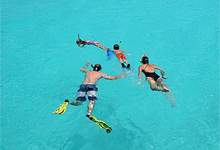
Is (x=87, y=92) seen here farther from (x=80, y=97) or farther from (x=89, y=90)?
(x=80, y=97)

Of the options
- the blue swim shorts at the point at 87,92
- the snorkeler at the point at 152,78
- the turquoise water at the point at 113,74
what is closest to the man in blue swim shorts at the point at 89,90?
the blue swim shorts at the point at 87,92

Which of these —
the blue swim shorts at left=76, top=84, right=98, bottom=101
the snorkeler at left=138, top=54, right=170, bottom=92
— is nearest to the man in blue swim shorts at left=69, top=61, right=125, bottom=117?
the blue swim shorts at left=76, top=84, right=98, bottom=101

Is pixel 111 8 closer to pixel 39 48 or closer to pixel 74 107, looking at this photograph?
pixel 39 48

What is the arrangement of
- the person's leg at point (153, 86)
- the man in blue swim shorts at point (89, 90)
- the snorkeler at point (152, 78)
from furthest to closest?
the snorkeler at point (152, 78), the person's leg at point (153, 86), the man in blue swim shorts at point (89, 90)

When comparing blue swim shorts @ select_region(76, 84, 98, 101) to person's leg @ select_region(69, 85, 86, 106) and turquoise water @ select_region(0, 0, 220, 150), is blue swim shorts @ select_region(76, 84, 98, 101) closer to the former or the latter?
person's leg @ select_region(69, 85, 86, 106)

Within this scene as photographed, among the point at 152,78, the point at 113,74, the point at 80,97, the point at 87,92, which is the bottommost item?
the point at 80,97

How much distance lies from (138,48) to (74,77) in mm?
3914

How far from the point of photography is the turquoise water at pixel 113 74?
6.77 meters

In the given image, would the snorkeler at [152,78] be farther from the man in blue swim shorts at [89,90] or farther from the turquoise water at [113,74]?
the man in blue swim shorts at [89,90]

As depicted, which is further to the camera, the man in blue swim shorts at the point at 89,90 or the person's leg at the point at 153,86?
the person's leg at the point at 153,86

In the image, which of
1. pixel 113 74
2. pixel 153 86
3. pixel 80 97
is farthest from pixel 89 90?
pixel 153 86

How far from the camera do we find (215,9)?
14125 mm

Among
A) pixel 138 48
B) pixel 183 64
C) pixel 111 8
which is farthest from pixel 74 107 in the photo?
pixel 111 8

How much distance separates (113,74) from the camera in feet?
28.8
